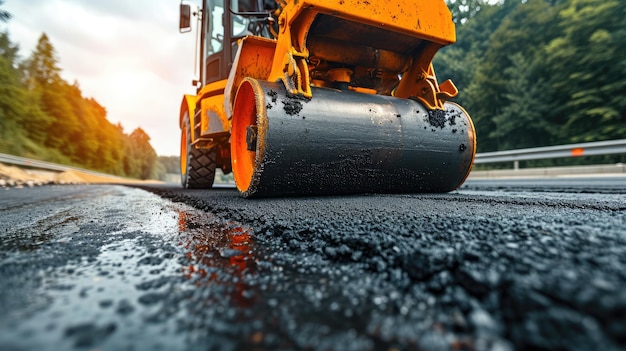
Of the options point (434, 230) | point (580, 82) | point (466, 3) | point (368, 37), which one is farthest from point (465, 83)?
point (434, 230)

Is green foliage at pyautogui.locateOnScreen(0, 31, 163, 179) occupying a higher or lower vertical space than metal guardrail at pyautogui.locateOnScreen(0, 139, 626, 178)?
higher

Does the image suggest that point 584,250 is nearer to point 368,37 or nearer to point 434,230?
point 434,230

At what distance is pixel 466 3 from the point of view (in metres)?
32.0

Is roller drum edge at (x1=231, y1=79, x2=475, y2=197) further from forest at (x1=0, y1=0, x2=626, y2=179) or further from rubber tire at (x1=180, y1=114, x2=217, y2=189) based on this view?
forest at (x1=0, y1=0, x2=626, y2=179)

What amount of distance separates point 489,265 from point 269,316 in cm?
48

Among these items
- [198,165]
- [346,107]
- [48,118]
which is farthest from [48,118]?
[346,107]

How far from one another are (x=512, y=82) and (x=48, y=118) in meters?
39.0

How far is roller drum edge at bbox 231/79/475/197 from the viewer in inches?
86.7

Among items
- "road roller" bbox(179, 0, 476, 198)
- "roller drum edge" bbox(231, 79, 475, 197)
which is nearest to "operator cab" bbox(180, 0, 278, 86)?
"road roller" bbox(179, 0, 476, 198)

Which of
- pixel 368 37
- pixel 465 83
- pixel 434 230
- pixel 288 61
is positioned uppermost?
pixel 465 83

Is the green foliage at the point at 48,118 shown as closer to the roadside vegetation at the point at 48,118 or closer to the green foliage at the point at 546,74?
the roadside vegetation at the point at 48,118

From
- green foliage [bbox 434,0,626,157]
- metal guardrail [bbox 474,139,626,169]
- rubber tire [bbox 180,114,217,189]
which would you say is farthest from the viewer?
green foliage [bbox 434,0,626,157]

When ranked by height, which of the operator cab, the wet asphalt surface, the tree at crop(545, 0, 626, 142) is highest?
the tree at crop(545, 0, 626, 142)

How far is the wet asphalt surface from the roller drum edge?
1.07 meters
